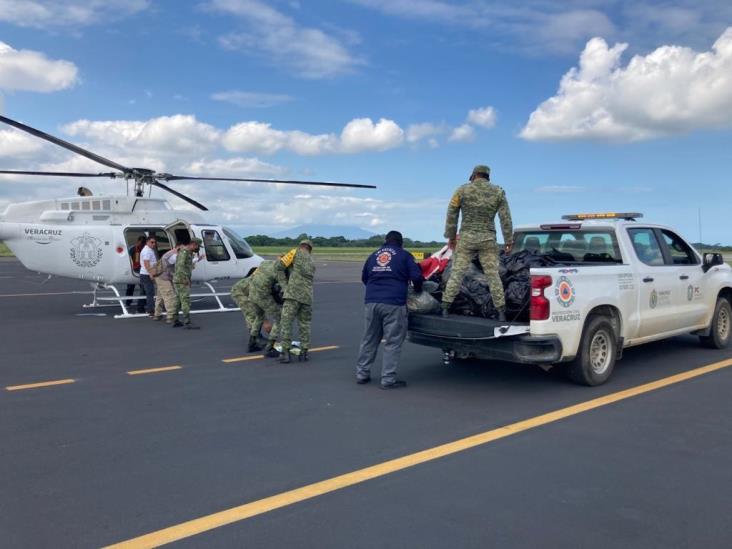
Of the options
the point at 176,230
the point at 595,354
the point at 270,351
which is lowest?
the point at 270,351

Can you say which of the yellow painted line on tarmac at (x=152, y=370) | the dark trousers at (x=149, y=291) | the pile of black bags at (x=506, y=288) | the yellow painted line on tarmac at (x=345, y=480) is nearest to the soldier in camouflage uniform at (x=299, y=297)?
the yellow painted line on tarmac at (x=152, y=370)

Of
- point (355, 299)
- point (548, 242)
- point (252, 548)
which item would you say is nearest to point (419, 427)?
point (252, 548)

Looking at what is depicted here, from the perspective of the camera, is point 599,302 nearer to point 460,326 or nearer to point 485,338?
point 485,338

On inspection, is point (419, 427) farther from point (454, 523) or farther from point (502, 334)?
point (454, 523)

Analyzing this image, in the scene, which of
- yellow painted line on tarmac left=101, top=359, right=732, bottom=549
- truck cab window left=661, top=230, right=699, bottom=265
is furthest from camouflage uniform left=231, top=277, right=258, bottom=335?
truck cab window left=661, top=230, right=699, bottom=265

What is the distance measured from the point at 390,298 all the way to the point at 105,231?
925cm

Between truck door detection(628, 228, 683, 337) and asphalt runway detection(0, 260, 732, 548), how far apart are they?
559mm

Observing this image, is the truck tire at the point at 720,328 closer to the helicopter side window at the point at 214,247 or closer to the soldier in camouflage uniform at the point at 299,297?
the soldier in camouflage uniform at the point at 299,297

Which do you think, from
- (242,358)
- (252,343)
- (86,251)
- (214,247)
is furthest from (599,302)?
(86,251)

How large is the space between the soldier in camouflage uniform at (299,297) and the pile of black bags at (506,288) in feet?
6.18

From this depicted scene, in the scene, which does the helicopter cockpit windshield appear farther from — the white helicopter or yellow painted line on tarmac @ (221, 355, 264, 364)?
yellow painted line on tarmac @ (221, 355, 264, 364)

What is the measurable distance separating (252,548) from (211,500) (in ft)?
2.36

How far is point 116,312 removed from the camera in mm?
14344

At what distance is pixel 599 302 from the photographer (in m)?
6.76
